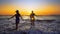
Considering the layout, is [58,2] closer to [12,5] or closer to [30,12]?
[30,12]

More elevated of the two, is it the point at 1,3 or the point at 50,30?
the point at 1,3

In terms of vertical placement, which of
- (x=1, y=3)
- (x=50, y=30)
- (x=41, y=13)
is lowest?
(x=50, y=30)

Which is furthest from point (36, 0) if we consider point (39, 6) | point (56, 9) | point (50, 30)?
point (50, 30)

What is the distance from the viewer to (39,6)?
261 cm

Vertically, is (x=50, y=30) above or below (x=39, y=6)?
below

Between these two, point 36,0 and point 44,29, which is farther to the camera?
point 44,29

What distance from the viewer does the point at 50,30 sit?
105 inches

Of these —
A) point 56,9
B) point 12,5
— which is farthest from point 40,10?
point 12,5

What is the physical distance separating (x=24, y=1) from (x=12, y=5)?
0.21 m

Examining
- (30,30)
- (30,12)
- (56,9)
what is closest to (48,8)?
(56,9)

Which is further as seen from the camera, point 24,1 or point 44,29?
point 44,29

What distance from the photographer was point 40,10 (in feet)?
8.49

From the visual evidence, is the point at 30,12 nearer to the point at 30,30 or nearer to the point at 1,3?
the point at 30,30

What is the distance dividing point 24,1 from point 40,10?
307mm
